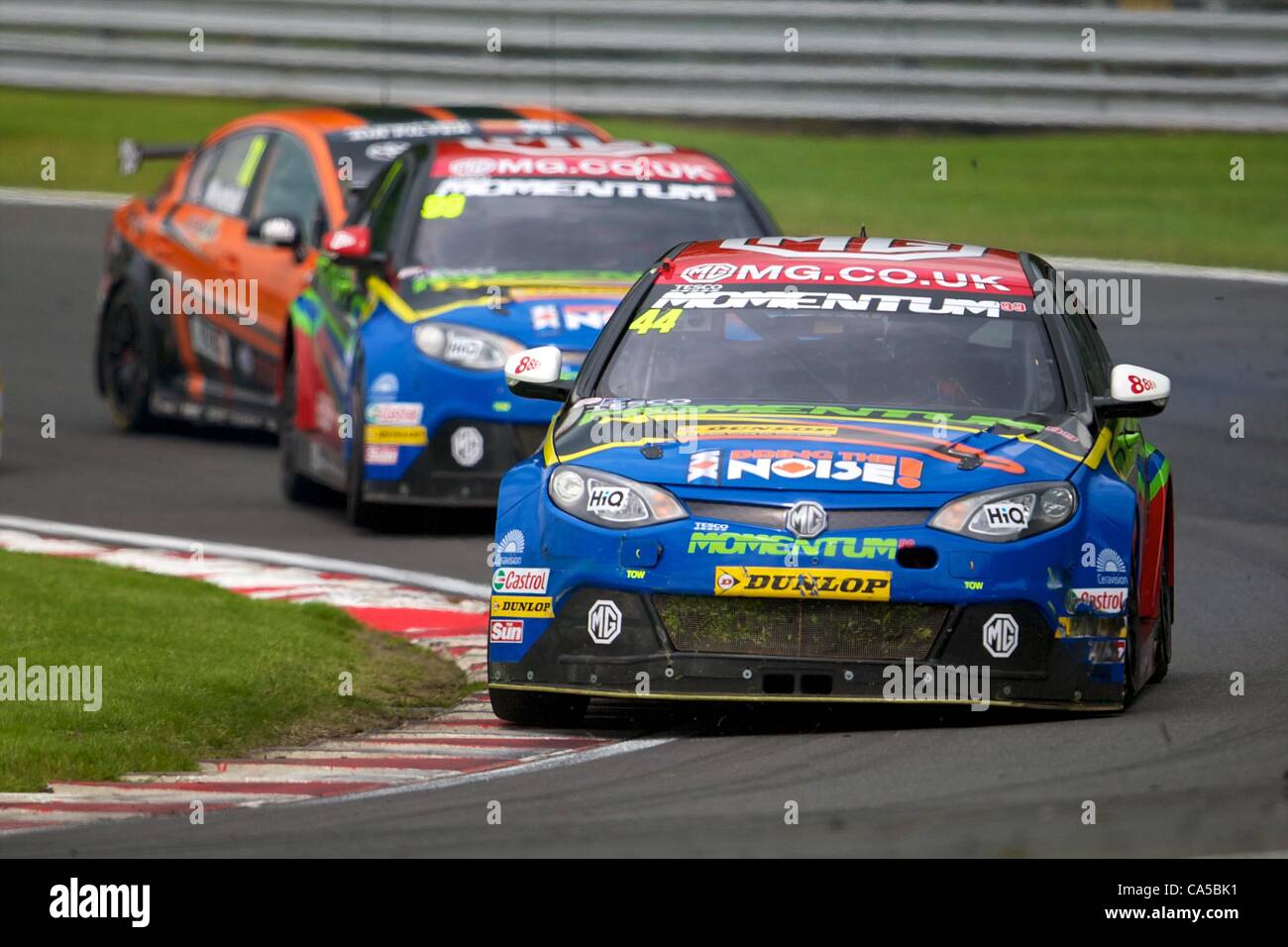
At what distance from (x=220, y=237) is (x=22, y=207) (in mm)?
7936

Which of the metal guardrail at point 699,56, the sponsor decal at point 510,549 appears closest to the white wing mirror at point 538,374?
the sponsor decal at point 510,549

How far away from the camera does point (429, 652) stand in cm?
949

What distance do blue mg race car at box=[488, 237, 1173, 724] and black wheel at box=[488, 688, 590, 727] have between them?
0.01 m

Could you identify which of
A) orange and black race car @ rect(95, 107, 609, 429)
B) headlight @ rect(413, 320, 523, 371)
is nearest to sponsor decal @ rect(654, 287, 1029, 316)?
headlight @ rect(413, 320, 523, 371)

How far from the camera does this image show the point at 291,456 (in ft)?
43.2

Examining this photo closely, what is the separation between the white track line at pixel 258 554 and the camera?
10.8 m

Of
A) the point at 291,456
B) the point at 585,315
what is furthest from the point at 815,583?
the point at 291,456

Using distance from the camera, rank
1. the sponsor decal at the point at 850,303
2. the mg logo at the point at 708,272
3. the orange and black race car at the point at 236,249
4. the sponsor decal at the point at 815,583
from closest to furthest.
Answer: the sponsor decal at the point at 815,583, the sponsor decal at the point at 850,303, the mg logo at the point at 708,272, the orange and black race car at the point at 236,249

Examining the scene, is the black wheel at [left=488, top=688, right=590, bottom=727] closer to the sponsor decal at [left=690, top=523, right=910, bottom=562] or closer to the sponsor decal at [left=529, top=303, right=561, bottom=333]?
the sponsor decal at [left=690, top=523, right=910, bottom=562]

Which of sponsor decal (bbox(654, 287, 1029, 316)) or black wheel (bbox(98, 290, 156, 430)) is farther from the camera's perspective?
black wheel (bbox(98, 290, 156, 430))

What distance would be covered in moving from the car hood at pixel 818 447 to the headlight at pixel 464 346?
3.54 metres

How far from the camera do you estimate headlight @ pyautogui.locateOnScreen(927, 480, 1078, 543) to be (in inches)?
297

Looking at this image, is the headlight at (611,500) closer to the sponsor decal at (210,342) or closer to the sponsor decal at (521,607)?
the sponsor decal at (521,607)

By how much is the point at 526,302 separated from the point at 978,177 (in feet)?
35.9
